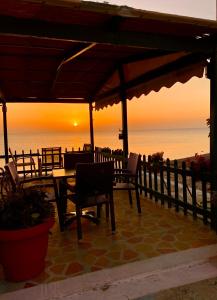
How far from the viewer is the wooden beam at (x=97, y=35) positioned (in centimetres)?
270

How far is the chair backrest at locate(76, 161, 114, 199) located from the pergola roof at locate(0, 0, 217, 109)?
1.51m

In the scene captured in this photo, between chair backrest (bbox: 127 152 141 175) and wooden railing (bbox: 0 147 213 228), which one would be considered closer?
wooden railing (bbox: 0 147 213 228)

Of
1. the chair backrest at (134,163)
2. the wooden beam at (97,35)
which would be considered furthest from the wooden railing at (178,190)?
the wooden beam at (97,35)

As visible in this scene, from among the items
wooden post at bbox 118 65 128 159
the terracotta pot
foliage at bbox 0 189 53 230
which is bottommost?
the terracotta pot

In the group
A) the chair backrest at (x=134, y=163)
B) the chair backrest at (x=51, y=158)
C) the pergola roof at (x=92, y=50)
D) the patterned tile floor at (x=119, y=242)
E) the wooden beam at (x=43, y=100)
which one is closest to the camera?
the pergola roof at (x=92, y=50)

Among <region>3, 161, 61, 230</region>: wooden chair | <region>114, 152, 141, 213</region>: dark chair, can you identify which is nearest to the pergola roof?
<region>114, 152, 141, 213</region>: dark chair

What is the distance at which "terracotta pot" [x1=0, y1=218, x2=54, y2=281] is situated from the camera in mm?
2694

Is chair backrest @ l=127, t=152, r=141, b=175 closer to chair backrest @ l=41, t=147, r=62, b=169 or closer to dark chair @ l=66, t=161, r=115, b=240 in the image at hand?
dark chair @ l=66, t=161, r=115, b=240

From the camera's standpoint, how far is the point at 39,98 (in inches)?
345

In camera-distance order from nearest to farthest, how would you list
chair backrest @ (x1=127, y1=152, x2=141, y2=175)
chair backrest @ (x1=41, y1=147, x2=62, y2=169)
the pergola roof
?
the pergola roof < chair backrest @ (x1=127, y1=152, x2=141, y2=175) < chair backrest @ (x1=41, y1=147, x2=62, y2=169)

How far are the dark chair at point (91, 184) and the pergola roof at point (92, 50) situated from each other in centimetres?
152

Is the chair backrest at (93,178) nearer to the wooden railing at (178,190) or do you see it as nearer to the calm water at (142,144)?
the wooden railing at (178,190)

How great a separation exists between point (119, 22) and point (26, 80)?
4702 mm

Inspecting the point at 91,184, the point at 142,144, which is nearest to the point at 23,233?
the point at 91,184
